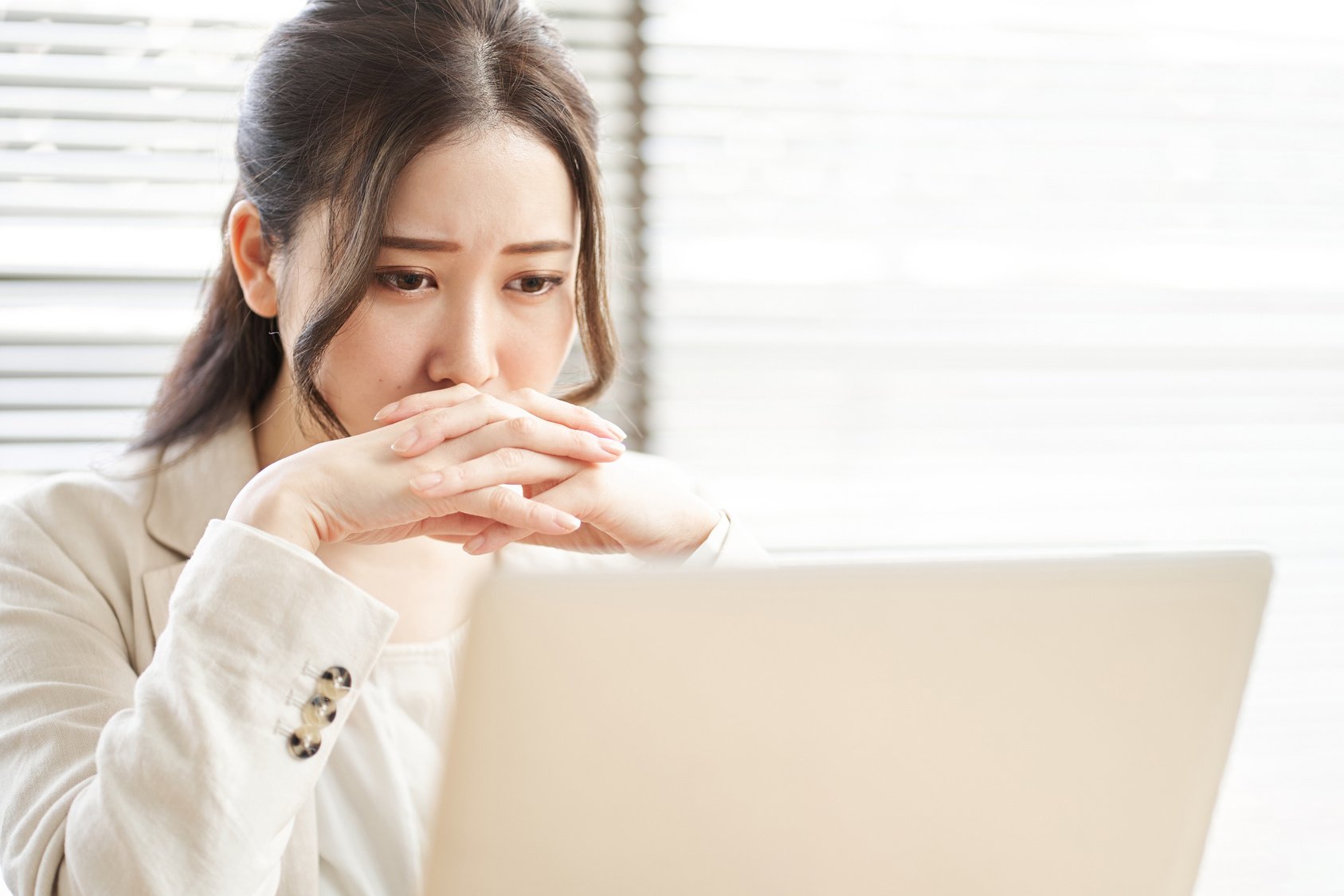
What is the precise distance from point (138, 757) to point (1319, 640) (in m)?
2.00

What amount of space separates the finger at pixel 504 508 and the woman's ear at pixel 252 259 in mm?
377

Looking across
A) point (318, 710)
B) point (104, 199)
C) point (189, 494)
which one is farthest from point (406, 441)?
point (104, 199)

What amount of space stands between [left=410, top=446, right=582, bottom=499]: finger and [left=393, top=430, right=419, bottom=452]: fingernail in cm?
3

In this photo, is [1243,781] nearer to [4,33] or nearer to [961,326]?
[961,326]

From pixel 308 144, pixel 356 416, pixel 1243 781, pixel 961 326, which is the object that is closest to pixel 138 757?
pixel 356 416

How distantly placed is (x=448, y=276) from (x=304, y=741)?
A: 1.59ft

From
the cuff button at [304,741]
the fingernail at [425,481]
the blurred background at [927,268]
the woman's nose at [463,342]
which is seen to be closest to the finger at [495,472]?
the fingernail at [425,481]

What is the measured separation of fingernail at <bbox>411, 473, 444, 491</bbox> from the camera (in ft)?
3.15

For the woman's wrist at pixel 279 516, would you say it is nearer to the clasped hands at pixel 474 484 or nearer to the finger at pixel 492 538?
the clasped hands at pixel 474 484

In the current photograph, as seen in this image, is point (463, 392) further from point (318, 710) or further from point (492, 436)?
point (318, 710)

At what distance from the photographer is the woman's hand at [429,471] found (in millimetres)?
917

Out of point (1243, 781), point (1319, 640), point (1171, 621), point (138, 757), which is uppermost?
point (1171, 621)

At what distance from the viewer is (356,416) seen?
3.81 ft

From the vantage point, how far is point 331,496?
0.93 meters
